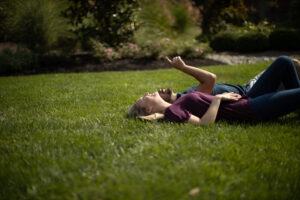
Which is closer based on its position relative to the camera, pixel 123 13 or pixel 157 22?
pixel 123 13

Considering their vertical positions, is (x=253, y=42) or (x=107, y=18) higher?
(x=107, y=18)

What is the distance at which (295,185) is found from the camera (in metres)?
1.66

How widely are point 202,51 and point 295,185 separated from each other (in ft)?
29.0

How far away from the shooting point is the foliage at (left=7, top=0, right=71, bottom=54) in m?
9.38

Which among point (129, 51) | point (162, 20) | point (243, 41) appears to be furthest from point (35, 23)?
point (243, 41)

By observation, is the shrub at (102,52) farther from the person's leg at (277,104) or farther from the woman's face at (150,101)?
the person's leg at (277,104)

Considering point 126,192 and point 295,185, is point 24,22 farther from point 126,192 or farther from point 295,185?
point 295,185

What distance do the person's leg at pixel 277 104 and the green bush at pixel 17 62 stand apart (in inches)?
345

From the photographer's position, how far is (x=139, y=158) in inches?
80.9

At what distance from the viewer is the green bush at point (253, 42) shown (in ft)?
37.5

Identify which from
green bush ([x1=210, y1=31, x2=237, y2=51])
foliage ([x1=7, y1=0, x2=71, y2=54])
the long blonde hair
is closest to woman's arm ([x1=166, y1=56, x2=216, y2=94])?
the long blonde hair

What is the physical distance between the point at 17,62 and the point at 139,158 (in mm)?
8296

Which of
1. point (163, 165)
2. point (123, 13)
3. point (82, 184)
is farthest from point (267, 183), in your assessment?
point (123, 13)

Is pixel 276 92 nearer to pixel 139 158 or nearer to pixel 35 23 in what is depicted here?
pixel 139 158
